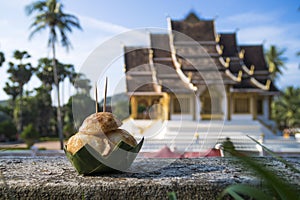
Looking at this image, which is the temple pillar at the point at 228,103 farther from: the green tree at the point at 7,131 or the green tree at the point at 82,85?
the green tree at the point at 7,131

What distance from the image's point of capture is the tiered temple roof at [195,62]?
14602mm

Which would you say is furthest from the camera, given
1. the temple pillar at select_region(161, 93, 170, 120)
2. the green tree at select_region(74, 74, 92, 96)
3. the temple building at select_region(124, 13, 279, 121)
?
the temple pillar at select_region(161, 93, 170, 120)

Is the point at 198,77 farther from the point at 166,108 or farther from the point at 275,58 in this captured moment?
the point at 275,58

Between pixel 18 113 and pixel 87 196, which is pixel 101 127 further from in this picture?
pixel 18 113

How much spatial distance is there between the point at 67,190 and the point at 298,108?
33.3 meters

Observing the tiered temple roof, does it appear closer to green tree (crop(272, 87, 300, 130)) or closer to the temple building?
the temple building

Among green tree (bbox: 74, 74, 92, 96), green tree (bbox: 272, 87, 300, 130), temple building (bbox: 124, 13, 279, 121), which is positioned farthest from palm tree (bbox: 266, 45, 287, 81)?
green tree (bbox: 74, 74, 92, 96)

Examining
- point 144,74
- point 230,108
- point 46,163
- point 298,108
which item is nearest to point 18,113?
point 144,74

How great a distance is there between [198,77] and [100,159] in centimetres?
1416

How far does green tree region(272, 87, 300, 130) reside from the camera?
31273 millimetres

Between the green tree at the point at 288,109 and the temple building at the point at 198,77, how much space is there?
12.2 metres

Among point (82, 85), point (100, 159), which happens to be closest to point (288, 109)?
point (82, 85)

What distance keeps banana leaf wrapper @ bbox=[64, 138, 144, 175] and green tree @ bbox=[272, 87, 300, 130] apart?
31835 millimetres

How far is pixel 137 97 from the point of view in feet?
64.4
